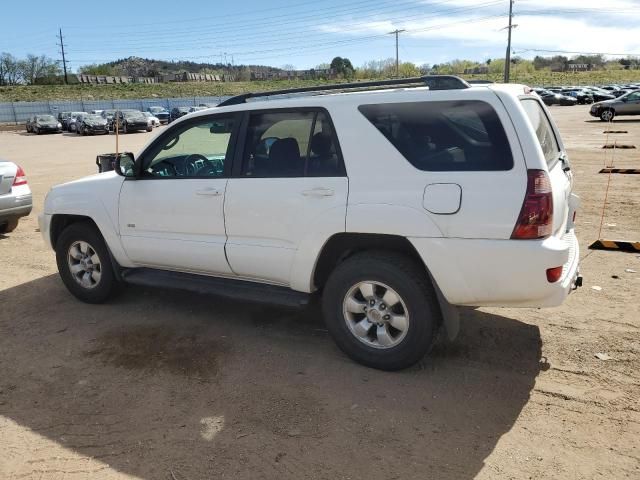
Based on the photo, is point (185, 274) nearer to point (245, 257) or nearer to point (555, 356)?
point (245, 257)

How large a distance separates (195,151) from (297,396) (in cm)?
238

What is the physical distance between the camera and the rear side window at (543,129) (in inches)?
139

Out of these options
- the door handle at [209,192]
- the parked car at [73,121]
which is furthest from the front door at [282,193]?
the parked car at [73,121]

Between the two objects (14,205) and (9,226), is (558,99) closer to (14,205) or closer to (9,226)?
(9,226)

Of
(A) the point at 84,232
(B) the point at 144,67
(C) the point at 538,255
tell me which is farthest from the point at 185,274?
(B) the point at 144,67

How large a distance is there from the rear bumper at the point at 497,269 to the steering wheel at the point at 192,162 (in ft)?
6.83

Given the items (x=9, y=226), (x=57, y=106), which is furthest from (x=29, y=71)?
(x=9, y=226)

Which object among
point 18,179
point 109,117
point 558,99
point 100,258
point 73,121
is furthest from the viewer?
point 558,99

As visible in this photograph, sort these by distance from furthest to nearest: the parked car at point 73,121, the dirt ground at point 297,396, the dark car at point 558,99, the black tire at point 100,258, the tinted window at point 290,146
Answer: the dark car at point 558,99 → the parked car at point 73,121 → the black tire at point 100,258 → the tinted window at point 290,146 → the dirt ground at point 297,396

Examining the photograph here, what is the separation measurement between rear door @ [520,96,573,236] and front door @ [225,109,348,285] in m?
1.30

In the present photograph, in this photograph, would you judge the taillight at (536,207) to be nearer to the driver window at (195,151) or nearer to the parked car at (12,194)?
the driver window at (195,151)

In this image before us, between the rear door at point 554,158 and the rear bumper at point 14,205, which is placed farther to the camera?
the rear bumper at point 14,205

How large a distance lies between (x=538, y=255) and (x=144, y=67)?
164 m

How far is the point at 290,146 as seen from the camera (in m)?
4.07
